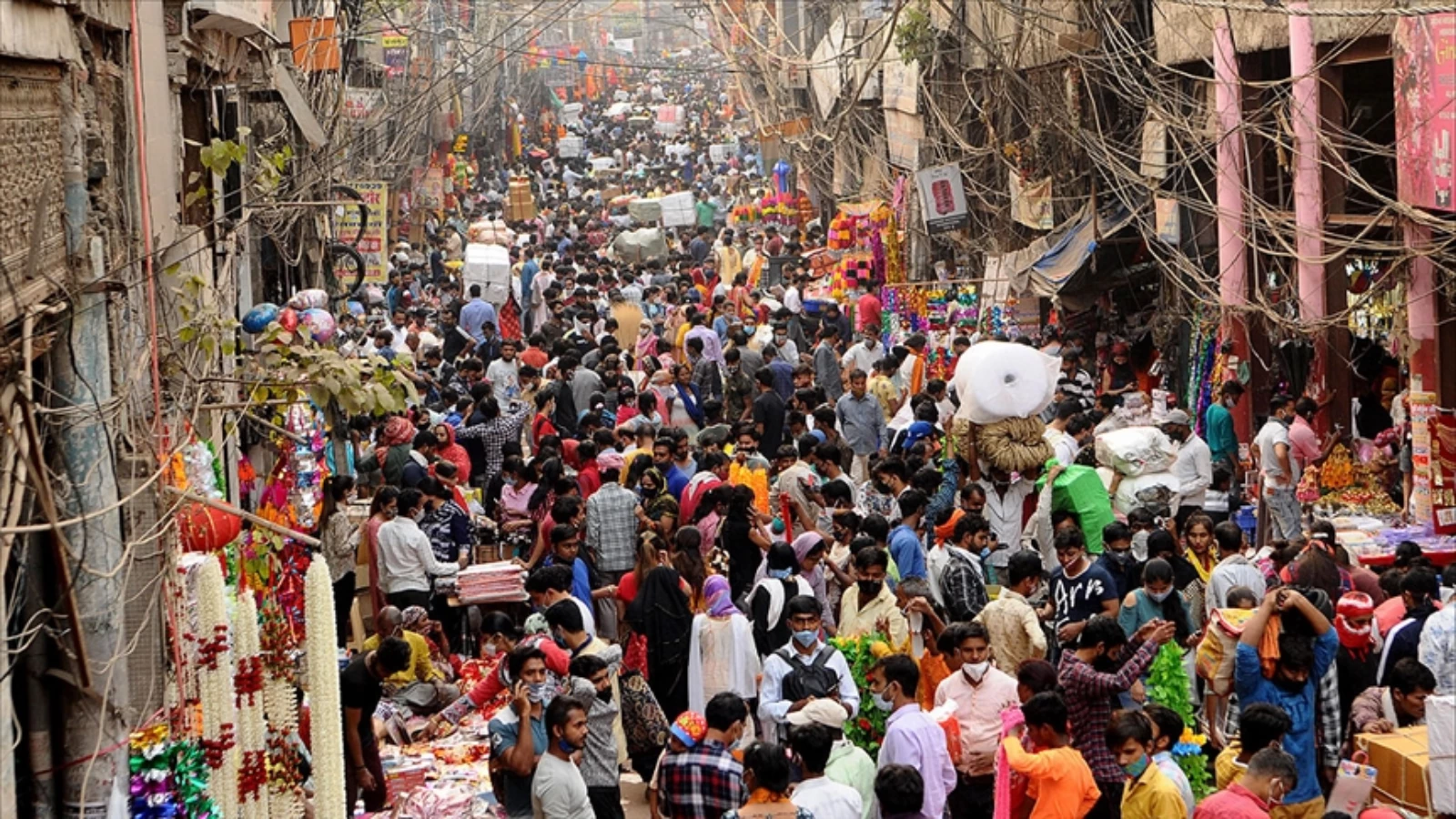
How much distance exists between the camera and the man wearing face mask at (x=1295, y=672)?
824 centimetres

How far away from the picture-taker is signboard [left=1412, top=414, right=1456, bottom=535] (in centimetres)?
1239

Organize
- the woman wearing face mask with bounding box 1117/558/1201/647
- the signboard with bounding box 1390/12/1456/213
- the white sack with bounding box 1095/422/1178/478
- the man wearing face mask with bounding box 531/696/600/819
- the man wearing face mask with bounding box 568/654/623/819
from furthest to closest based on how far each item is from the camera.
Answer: the white sack with bounding box 1095/422/1178/478, the signboard with bounding box 1390/12/1456/213, the woman wearing face mask with bounding box 1117/558/1201/647, the man wearing face mask with bounding box 568/654/623/819, the man wearing face mask with bounding box 531/696/600/819

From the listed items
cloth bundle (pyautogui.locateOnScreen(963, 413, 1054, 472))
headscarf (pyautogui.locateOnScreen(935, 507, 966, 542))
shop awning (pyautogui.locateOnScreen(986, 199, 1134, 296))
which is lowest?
headscarf (pyautogui.locateOnScreen(935, 507, 966, 542))

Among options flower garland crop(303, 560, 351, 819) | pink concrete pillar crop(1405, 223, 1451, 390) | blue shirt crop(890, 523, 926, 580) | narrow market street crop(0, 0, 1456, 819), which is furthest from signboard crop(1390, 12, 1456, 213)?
flower garland crop(303, 560, 351, 819)

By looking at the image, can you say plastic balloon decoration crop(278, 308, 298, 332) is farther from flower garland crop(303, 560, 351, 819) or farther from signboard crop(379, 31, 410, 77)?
signboard crop(379, 31, 410, 77)

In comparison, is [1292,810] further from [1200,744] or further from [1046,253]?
[1046,253]

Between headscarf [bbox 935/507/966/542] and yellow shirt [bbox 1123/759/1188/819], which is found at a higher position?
headscarf [bbox 935/507/966/542]

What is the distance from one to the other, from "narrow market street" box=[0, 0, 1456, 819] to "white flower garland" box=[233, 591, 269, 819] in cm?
2

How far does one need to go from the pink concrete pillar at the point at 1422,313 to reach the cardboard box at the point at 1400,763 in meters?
5.42

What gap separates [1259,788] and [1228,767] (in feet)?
2.79

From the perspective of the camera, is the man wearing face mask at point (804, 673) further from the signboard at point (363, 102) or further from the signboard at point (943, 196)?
the signboard at point (363, 102)

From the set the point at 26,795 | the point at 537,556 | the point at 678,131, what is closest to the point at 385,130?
the point at 537,556

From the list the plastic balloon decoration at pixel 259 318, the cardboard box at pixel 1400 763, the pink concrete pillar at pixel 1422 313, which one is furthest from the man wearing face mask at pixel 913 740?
the pink concrete pillar at pixel 1422 313

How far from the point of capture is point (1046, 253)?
1953 centimetres
